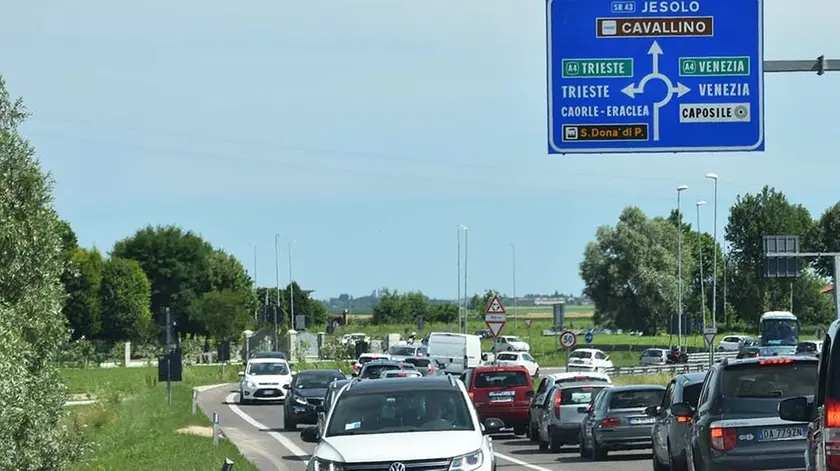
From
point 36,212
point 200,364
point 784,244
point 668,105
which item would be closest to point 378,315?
point 200,364

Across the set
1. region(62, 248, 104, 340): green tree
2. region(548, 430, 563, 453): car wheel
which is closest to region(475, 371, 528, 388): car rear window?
region(548, 430, 563, 453): car wheel

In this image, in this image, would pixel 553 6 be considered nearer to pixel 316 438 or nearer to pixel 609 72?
pixel 609 72

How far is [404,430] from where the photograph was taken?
1616cm

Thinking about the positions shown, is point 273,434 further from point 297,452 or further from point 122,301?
point 122,301

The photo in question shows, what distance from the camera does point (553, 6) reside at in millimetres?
19734

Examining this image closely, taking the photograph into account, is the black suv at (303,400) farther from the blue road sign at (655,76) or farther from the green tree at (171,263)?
the green tree at (171,263)

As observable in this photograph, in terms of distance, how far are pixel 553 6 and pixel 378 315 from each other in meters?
174

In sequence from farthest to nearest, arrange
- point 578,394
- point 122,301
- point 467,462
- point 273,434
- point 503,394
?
point 122,301
point 273,434
point 503,394
point 578,394
point 467,462

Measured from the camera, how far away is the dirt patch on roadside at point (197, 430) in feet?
120

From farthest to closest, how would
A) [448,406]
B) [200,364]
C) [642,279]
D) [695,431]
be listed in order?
[642,279]
[200,364]
[695,431]
[448,406]

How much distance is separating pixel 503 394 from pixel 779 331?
49.1 metres

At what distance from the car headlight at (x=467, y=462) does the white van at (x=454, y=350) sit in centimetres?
5861

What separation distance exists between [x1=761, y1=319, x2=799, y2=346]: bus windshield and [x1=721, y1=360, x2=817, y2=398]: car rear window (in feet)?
216

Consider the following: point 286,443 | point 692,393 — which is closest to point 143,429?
point 286,443
